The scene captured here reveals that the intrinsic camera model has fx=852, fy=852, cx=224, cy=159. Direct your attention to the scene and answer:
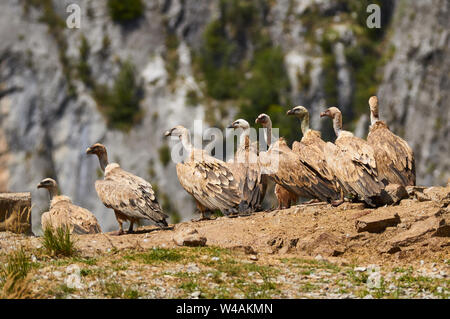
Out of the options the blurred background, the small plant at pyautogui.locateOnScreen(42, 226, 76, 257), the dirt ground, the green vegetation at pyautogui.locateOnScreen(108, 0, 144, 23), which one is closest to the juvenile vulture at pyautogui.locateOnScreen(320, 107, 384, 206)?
the dirt ground

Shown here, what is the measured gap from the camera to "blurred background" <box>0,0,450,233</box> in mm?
60156

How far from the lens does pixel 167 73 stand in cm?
6344

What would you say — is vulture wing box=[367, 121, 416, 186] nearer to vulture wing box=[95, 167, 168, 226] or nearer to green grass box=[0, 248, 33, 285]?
vulture wing box=[95, 167, 168, 226]

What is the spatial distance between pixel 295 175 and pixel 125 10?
165ft

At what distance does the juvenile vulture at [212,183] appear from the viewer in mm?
15359

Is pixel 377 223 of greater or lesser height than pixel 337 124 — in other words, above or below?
below

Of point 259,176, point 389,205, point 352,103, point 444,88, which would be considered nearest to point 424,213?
point 389,205

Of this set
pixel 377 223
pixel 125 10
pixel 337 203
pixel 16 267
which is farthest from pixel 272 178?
pixel 125 10

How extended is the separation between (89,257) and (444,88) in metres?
46.5

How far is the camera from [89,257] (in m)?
11.8

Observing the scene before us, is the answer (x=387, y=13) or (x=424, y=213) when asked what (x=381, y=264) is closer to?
(x=424, y=213)

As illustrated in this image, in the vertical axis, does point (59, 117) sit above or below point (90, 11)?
below

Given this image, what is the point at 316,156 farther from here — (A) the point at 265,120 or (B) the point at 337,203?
(A) the point at 265,120
